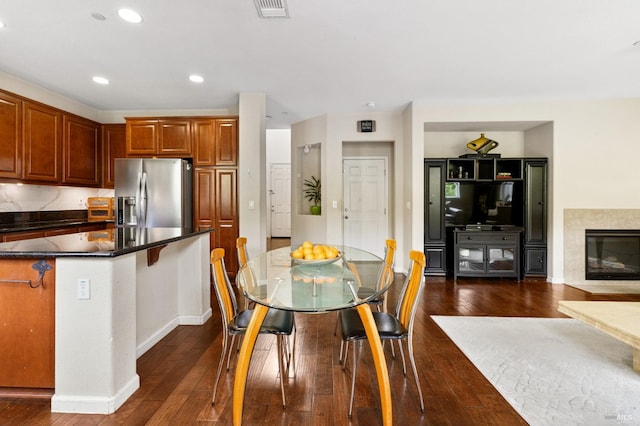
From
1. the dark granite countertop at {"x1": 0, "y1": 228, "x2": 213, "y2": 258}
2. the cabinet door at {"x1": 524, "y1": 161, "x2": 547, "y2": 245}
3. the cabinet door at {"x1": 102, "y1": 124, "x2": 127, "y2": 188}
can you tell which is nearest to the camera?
the dark granite countertop at {"x1": 0, "y1": 228, "x2": 213, "y2": 258}

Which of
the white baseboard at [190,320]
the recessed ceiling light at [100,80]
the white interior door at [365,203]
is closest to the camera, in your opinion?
the white baseboard at [190,320]

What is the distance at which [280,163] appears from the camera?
8.81 metres

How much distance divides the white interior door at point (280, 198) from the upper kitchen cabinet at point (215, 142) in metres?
4.39

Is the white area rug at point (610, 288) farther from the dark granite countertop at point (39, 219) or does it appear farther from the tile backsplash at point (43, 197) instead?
the tile backsplash at point (43, 197)

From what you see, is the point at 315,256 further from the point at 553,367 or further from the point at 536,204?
the point at 536,204

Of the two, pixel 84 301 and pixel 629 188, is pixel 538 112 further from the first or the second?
pixel 84 301

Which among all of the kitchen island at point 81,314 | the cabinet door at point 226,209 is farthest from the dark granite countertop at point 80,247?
the cabinet door at point 226,209

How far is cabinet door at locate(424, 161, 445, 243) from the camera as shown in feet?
15.4

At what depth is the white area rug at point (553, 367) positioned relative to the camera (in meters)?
1.68

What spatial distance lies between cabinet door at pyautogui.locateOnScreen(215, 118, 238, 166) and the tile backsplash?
2127 mm

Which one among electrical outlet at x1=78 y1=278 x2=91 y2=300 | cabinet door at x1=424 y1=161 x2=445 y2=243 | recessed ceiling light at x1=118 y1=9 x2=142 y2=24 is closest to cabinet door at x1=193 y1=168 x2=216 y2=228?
recessed ceiling light at x1=118 y1=9 x2=142 y2=24

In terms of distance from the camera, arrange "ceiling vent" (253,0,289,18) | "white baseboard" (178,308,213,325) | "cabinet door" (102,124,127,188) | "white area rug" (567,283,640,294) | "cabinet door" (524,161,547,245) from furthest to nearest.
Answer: "cabinet door" (102,124,127,188)
"cabinet door" (524,161,547,245)
"white area rug" (567,283,640,294)
"white baseboard" (178,308,213,325)
"ceiling vent" (253,0,289,18)

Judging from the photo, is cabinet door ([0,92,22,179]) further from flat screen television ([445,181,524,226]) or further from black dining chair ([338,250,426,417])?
flat screen television ([445,181,524,226])

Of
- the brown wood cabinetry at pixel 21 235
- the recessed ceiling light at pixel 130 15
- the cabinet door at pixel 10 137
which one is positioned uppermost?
the recessed ceiling light at pixel 130 15
